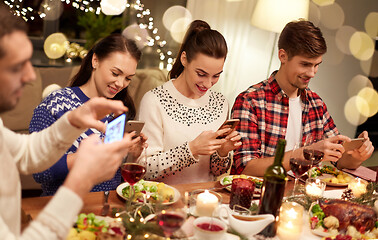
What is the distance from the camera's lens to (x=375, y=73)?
485 centimetres


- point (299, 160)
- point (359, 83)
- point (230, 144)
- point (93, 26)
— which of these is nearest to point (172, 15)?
point (93, 26)

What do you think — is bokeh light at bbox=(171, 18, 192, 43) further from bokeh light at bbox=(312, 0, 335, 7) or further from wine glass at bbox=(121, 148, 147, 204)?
wine glass at bbox=(121, 148, 147, 204)

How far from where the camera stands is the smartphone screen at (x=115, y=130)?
118cm

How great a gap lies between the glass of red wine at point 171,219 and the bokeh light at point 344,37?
14.1ft

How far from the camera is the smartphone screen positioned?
1177 millimetres

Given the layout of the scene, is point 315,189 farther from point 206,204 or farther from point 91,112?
point 91,112

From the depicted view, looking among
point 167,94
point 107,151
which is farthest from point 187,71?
point 107,151

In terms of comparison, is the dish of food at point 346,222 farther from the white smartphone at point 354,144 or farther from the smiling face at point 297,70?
the smiling face at point 297,70

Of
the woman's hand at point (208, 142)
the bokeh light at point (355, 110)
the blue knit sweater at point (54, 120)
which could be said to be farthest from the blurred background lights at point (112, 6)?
the woman's hand at point (208, 142)

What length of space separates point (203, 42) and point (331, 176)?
3.09 ft

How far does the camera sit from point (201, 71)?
6.93ft

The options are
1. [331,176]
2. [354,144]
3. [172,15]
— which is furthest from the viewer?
[172,15]

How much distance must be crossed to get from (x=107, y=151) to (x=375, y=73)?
4621 mm

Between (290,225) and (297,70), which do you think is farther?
(297,70)
